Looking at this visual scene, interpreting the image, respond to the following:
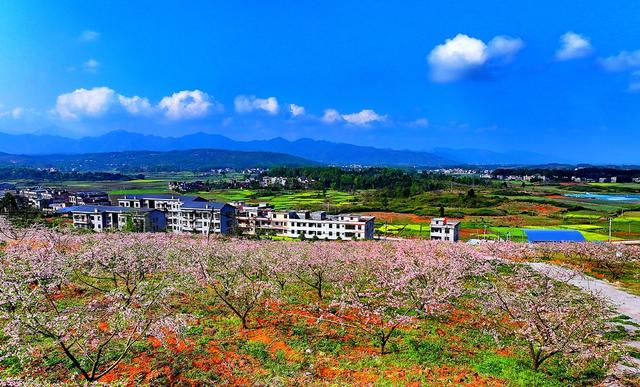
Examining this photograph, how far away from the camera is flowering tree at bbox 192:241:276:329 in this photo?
1420 cm

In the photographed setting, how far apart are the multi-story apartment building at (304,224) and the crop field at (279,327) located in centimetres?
2902

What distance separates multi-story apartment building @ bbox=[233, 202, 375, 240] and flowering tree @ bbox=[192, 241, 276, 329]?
30519mm

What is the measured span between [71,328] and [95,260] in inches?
357

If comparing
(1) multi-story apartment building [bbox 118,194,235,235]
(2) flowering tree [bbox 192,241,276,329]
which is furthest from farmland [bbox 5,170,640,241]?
(2) flowering tree [bbox 192,241,276,329]

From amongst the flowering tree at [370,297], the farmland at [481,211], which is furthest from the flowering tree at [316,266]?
the farmland at [481,211]

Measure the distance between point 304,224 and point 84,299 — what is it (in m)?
35.1

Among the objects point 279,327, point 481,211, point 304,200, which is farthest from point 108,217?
point 481,211

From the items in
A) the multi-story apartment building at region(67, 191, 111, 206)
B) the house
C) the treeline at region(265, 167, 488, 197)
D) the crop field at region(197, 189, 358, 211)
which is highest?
the treeline at region(265, 167, 488, 197)

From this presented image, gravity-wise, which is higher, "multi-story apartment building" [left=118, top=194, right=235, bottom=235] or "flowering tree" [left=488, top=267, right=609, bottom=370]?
"flowering tree" [left=488, top=267, right=609, bottom=370]

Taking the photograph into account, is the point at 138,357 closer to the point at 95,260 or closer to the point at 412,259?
the point at 95,260

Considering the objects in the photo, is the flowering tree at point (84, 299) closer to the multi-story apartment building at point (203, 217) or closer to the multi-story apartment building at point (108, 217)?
the multi-story apartment building at point (203, 217)

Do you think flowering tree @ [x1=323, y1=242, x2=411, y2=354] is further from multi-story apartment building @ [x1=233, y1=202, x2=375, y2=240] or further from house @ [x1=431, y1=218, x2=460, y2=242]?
multi-story apartment building @ [x1=233, y1=202, x2=375, y2=240]

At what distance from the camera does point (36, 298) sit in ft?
29.0

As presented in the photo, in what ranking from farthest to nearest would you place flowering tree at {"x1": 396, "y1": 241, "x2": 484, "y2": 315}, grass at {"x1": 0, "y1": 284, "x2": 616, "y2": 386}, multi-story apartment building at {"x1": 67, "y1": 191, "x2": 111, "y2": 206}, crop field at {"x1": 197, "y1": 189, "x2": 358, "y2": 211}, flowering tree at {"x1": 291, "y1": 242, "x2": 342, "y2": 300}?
multi-story apartment building at {"x1": 67, "y1": 191, "x2": 111, "y2": 206}, crop field at {"x1": 197, "y1": 189, "x2": 358, "y2": 211}, flowering tree at {"x1": 291, "y1": 242, "x2": 342, "y2": 300}, flowering tree at {"x1": 396, "y1": 241, "x2": 484, "y2": 315}, grass at {"x1": 0, "y1": 284, "x2": 616, "y2": 386}
